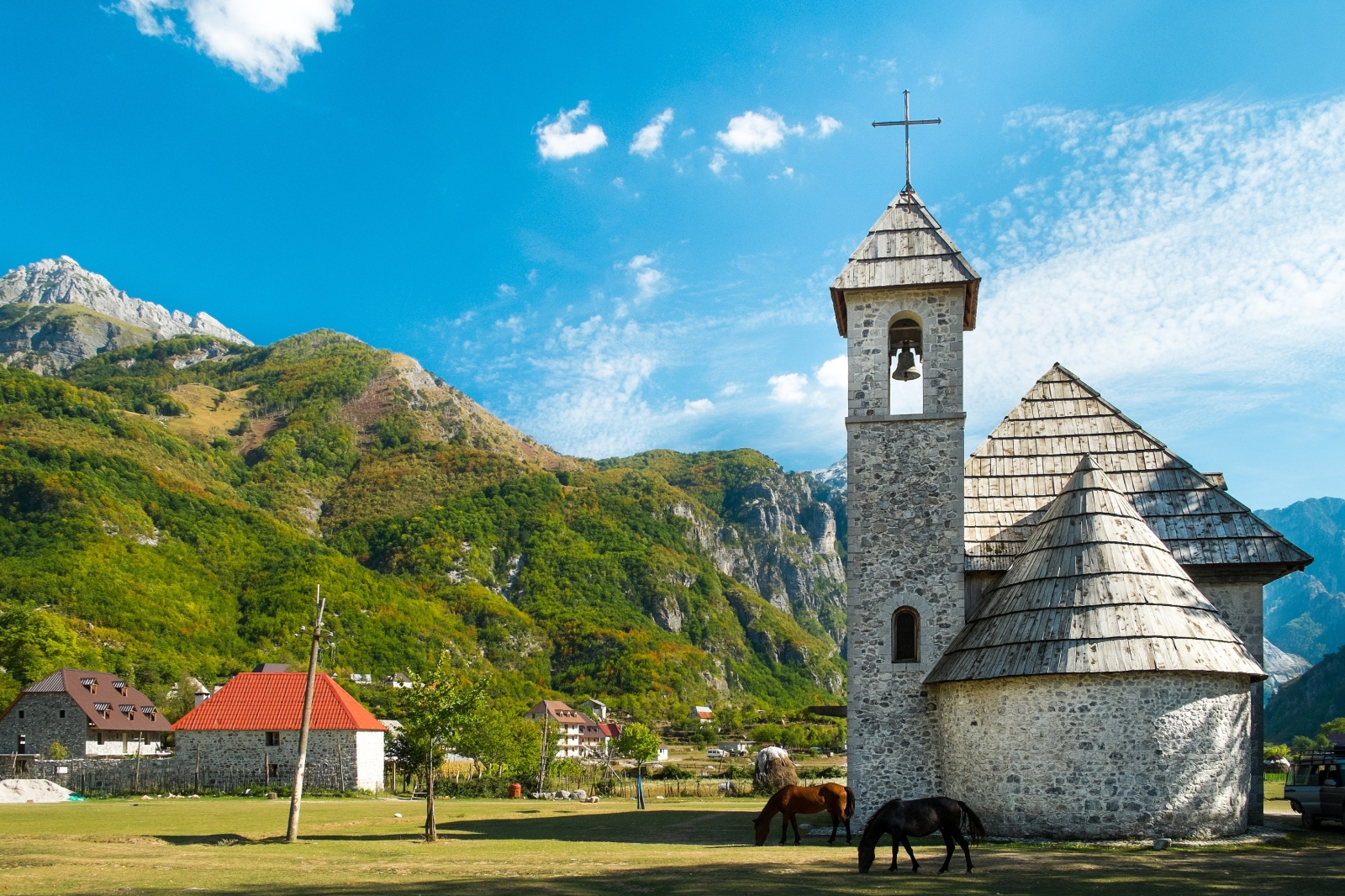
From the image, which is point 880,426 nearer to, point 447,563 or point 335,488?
point 447,563

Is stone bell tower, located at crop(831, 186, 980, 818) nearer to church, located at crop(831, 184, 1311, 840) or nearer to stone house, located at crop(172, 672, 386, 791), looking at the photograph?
church, located at crop(831, 184, 1311, 840)

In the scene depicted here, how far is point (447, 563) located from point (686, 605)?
44.4 m

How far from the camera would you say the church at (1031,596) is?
16.9 meters

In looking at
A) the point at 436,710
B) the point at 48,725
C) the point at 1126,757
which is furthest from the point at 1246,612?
the point at 48,725

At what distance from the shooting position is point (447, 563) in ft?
458

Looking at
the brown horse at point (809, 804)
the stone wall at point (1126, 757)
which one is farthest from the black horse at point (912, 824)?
the brown horse at point (809, 804)

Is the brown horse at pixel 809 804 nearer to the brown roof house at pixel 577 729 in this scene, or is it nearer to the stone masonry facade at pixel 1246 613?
the stone masonry facade at pixel 1246 613

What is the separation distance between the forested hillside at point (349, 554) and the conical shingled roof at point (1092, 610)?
45391mm

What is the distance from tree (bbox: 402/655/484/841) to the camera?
20.3 metres

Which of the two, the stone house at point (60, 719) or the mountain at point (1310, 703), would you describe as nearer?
the stone house at point (60, 719)

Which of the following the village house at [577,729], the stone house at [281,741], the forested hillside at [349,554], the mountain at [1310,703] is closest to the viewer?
the stone house at [281,741]

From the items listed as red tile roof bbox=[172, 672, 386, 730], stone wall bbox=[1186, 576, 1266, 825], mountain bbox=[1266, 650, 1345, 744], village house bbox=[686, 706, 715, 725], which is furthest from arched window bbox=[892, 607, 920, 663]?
mountain bbox=[1266, 650, 1345, 744]

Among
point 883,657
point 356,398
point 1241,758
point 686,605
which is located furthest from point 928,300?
point 356,398

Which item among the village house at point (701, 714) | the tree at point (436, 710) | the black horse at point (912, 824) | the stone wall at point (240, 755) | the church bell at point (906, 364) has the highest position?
the church bell at point (906, 364)
